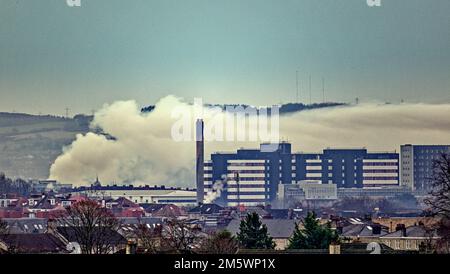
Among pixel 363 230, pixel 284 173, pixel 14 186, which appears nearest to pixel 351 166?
pixel 284 173

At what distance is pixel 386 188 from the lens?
20125mm

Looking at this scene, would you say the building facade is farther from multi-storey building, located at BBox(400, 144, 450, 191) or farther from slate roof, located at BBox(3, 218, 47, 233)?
slate roof, located at BBox(3, 218, 47, 233)

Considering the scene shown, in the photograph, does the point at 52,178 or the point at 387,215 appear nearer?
the point at 52,178

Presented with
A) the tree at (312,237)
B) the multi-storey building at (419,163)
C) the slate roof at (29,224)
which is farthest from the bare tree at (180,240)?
the slate roof at (29,224)

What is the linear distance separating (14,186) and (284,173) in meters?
7.28

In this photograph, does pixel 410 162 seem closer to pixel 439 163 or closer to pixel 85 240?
pixel 439 163

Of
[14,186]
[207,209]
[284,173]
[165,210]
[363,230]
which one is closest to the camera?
[14,186]

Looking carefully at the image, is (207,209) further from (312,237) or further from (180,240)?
(180,240)

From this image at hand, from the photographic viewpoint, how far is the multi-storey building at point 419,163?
1046 centimetres

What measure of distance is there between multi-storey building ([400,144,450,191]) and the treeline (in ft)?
16.7

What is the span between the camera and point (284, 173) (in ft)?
68.2
